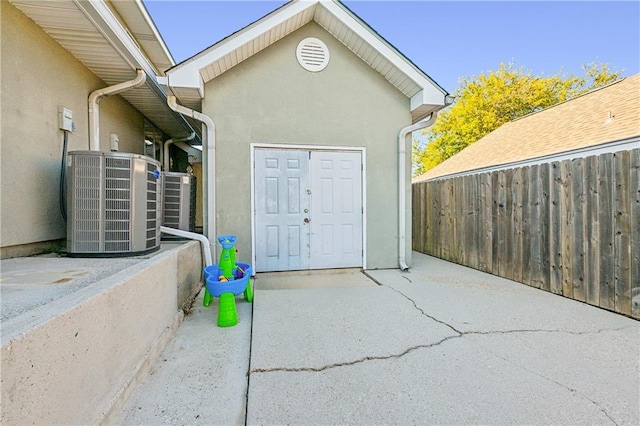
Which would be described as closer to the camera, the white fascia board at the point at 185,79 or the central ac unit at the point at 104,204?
the central ac unit at the point at 104,204

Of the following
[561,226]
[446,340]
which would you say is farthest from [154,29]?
[561,226]

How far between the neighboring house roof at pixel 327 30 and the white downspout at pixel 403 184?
0.86ft

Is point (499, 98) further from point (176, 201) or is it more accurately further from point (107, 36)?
point (107, 36)

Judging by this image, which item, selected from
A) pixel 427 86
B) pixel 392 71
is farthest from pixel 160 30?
pixel 427 86

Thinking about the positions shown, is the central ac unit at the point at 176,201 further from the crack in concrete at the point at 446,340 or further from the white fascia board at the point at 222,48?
the crack in concrete at the point at 446,340

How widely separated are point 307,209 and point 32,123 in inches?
139

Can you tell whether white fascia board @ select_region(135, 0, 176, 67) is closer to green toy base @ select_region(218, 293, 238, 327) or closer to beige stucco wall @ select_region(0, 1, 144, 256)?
beige stucco wall @ select_region(0, 1, 144, 256)

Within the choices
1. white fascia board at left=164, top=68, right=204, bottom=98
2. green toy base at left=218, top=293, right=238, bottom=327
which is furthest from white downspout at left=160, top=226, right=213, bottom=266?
white fascia board at left=164, top=68, right=204, bottom=98

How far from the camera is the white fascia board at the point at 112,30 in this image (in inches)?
101

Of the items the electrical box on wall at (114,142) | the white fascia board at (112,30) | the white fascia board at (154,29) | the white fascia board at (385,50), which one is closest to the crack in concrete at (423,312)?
the white fascia board at (385,50)

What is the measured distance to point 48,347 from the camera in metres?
1.15

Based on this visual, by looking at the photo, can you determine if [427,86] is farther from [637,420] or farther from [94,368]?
[94,368]

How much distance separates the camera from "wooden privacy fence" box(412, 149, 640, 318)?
10.5 feet

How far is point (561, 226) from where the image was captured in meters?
3.91
